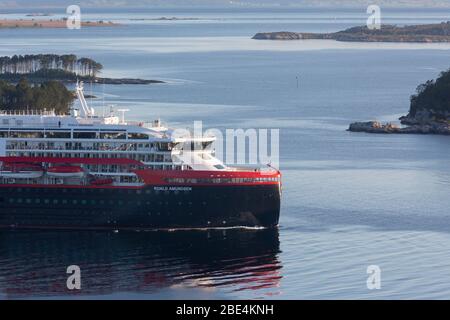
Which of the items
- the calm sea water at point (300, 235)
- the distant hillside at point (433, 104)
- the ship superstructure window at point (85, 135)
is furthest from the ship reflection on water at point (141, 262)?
the distant hillside at point (433, 104)

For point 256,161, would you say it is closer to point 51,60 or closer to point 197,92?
point 197,92

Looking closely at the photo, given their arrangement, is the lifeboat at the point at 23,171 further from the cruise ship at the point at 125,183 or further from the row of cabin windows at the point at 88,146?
the row of cabin windows at the point at 88,146

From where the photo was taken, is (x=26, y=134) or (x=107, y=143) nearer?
(x=107, y=143)

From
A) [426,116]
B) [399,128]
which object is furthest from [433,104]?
[399,128]

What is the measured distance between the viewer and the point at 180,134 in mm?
52562

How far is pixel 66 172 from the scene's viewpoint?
172 feet

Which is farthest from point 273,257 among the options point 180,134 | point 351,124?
point 351,124

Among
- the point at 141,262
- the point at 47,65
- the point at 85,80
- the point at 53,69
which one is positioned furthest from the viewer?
the point at 47,65

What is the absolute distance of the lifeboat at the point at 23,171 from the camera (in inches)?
2079

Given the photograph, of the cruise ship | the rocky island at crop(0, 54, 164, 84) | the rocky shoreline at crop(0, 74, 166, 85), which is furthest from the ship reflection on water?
the rocky island at crop(0, 54, 164, 84)

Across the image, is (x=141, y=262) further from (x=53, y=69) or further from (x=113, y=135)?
(x=53, y=69)

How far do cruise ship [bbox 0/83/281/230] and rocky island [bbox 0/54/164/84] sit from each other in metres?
63.7

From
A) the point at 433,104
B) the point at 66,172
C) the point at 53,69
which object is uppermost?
the point at 53,69

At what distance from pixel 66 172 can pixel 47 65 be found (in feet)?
229
